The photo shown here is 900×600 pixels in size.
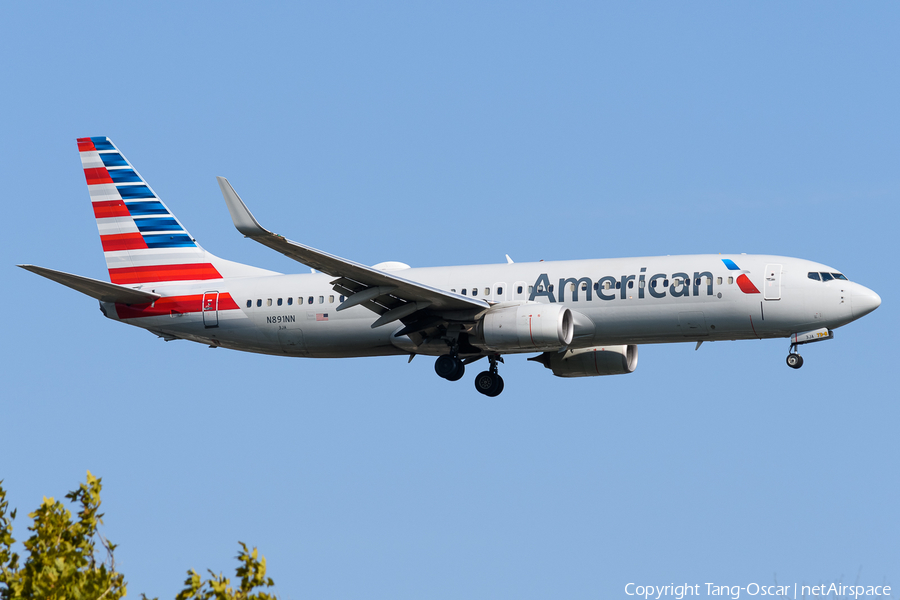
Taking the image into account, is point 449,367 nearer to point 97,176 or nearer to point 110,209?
point 110,209

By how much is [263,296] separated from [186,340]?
3.84 meters

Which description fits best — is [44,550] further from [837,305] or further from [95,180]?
[95,180]

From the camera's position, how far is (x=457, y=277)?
126 ft

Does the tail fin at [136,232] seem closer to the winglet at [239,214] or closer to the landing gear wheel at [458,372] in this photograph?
the landing gear wheel at [458,372]

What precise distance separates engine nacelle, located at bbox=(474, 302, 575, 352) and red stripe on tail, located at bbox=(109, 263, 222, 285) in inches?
456

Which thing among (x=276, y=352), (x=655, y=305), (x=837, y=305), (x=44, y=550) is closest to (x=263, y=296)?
(x=276, y=352)

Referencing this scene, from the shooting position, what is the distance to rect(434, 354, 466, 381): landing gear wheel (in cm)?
3759

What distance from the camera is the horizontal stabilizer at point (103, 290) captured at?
3775cm

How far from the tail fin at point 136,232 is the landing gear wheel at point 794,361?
18.4 m

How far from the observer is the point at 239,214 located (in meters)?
30.8

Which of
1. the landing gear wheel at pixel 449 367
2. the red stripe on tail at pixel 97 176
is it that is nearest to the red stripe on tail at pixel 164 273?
the red stripe on tail at pixel 97 176

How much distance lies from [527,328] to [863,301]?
10.0 meters

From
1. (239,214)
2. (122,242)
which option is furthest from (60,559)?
(122,242)

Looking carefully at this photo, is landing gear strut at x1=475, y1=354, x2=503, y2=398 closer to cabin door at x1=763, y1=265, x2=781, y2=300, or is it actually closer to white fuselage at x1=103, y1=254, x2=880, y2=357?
white fuselage at x1=103, y1=254, x2=880, y2=357
